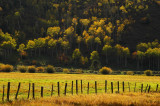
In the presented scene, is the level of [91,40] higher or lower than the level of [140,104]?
higher

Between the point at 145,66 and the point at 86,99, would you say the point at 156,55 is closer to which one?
the point at 145,66

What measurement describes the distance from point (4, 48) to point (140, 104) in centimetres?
15397

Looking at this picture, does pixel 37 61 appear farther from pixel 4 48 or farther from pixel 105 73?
pixel 105 73

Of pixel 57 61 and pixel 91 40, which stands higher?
pixel 91 40

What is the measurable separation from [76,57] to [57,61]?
16376 mm

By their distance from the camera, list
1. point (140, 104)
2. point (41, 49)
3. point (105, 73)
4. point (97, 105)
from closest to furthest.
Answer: point (97, 105), point (140, 104), point (105, 73), point (41, 49)

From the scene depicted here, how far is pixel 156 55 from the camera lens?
509 ft

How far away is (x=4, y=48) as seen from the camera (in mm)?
162875

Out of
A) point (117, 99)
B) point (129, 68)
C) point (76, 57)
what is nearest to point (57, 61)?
point (76, 57)

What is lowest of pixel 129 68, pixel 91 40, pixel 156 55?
pixel 129 68

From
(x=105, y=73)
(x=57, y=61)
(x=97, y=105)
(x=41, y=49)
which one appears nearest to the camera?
(x=97, y=105)

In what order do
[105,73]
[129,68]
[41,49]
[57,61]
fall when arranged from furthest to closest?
1. [41,49]
2. [57,61]
3. [129,68]
4. [105,73]

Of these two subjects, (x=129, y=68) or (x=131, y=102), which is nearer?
(x=131, y=102)

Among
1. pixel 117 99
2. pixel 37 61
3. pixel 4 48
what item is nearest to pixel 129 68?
pixel 37 61
